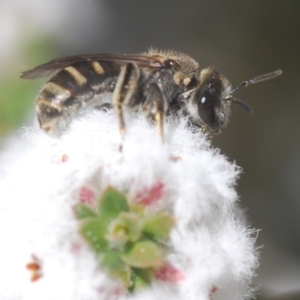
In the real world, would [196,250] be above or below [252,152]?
below

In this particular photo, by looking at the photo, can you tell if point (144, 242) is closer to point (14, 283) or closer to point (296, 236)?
point (14, 283)

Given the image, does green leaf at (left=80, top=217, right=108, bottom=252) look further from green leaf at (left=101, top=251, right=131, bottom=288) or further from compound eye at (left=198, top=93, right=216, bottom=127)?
compound eye at (left=198, top=93, right=216, bottom=127)

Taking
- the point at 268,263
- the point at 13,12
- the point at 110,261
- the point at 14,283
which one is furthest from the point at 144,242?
the point at 13,12

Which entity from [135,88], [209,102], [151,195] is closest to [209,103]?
[209,102]

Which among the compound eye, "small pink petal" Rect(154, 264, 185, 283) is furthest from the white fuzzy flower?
the compound eye

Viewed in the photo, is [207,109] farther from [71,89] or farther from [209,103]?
[71,89]

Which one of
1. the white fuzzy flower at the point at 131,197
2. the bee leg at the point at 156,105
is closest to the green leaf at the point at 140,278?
the white fuzzy flower at the point at 131,197

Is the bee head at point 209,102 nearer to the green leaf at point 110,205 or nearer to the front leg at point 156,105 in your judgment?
the front leg at point 156,105
